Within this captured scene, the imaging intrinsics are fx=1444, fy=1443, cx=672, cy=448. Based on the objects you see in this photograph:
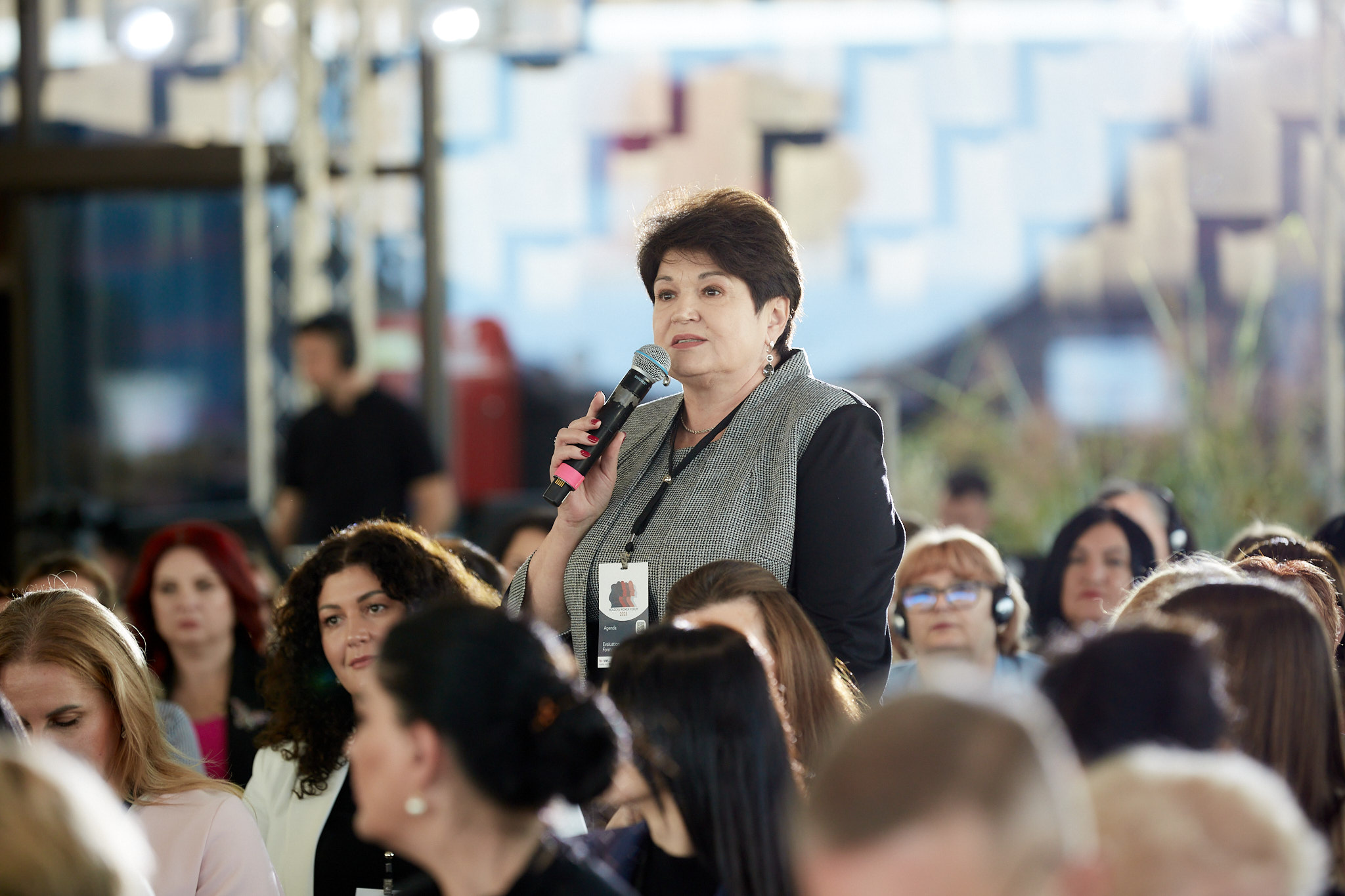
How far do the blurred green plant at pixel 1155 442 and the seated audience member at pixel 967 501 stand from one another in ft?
0.45

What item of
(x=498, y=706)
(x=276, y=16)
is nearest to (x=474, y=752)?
(x=498, y=706)

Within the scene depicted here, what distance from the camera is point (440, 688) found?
1465 millimetres

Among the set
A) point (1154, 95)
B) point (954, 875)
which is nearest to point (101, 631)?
point (954, 875)

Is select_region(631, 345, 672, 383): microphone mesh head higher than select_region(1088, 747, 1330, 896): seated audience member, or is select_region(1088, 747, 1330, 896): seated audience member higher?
select_region(631, 345, 672, 383): microphone mesh head

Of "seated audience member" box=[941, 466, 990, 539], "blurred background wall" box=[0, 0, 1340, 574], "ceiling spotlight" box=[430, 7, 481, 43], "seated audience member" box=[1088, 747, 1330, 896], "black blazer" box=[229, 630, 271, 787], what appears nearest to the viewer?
"seated audience member" box=[1088, 747, 1330, 896]

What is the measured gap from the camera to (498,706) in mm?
1472

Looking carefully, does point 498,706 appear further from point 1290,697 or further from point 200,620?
point 200,620

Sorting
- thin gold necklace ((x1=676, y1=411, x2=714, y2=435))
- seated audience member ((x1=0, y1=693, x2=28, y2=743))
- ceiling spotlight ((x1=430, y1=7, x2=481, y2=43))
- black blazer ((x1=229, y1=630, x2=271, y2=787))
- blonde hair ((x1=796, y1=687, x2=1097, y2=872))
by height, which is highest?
ceiling spotlight ((x1=430, y1=7, x2=481, y2=43))

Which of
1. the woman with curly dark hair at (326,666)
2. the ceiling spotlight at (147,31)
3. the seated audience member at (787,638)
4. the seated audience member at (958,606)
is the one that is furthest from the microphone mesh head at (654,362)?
the ceiling spotlight at (147,31)

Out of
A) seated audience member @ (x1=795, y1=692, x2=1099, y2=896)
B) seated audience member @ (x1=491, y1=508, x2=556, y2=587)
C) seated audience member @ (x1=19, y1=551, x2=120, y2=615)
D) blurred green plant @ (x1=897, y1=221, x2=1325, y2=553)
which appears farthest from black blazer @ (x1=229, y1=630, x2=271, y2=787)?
blurred green plant @ (x1=897, y1=221, x2=1325, y2=553)

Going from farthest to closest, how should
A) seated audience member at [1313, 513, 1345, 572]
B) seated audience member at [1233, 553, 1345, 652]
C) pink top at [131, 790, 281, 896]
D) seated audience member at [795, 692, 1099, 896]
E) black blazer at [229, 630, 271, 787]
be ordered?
seated audience member at [1313, 513, 1345, 572], black blazer at [229, 630, 271, 787], seated audience member at [1233, 553, 1345, 652], pink top at [131, 790, 281, 896], seated audience member at [795, 692, 1099, 896]

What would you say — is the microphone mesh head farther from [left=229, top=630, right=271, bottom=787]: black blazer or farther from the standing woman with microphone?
[left=229, top=630, right=271, bottom=787]: black blazer

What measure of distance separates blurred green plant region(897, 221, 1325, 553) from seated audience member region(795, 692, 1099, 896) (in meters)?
4.84

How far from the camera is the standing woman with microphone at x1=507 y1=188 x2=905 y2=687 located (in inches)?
90.1
